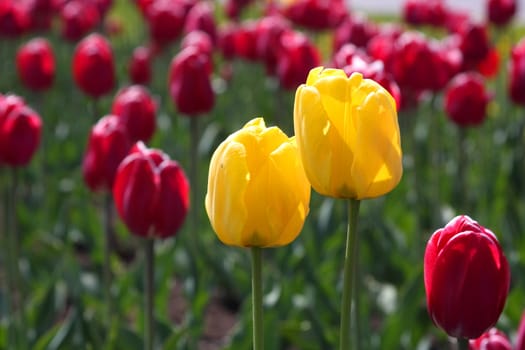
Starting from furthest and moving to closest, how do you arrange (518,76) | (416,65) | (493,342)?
(518,76)
(416,65)
(493,342)

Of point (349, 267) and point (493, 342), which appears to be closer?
point (349, 267)

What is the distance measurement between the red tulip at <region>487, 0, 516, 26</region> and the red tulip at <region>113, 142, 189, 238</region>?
10.5 ft

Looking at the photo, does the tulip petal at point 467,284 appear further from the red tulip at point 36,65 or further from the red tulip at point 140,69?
the red tulip at point 140,69

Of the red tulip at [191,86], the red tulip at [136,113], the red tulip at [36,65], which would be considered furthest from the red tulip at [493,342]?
the red tulip at [36,65]

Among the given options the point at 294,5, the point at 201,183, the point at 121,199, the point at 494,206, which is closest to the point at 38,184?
the point at 201,183

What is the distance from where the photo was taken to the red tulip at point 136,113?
313 cm

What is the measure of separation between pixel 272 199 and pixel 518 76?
8.99 ft

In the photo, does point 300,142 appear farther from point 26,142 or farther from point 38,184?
point 38,184

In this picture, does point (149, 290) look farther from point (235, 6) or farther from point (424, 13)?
point (235, 6)

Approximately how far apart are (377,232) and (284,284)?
2.54ft

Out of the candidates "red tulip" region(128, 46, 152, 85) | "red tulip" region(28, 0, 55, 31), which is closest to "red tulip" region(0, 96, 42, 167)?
"red tulip" region(128, 46, 152, 85)

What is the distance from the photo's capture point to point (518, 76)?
3.97 m

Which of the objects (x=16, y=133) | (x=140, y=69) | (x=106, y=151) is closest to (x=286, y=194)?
(x=106, y=151)

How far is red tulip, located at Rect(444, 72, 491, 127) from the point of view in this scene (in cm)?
373
